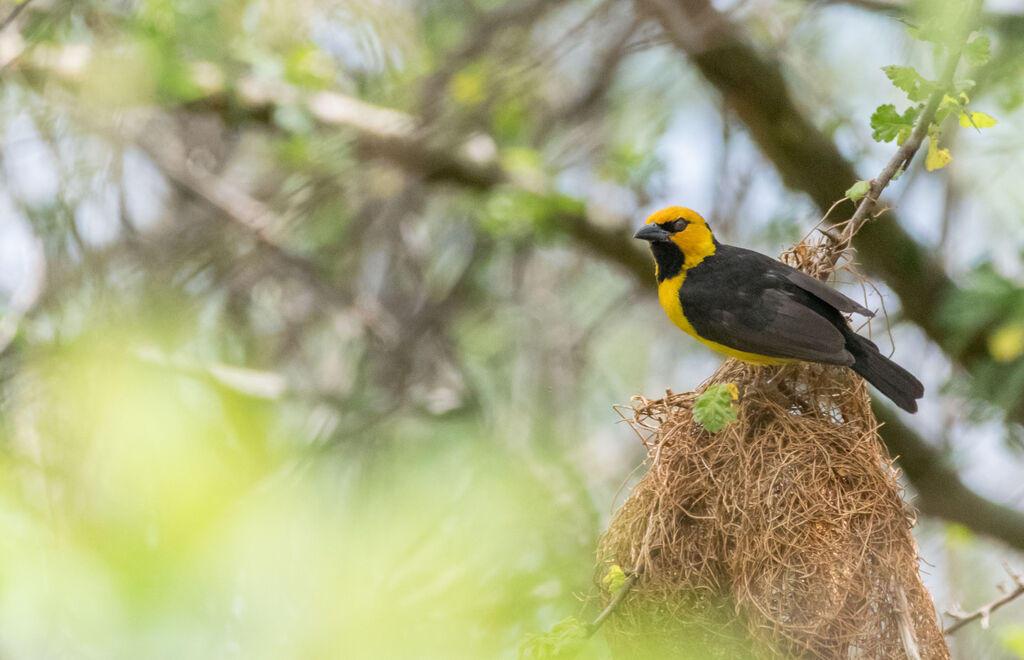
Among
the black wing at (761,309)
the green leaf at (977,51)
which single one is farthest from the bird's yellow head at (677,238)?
the green leaf at (977,51)

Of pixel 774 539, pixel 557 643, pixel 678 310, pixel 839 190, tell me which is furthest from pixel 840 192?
pixel 557 643

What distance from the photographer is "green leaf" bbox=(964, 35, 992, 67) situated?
1.83 metres

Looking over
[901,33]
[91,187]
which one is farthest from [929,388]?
[91,187]

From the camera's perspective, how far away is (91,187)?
1969 millimetres

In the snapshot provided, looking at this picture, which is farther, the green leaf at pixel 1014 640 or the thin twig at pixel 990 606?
the thin twig at pixel 990 606

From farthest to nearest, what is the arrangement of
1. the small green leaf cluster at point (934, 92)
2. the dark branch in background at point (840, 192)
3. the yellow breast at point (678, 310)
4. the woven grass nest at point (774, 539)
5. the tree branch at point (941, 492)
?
the tree branch at point (941, 492) → the dark branch in background at point (840, 192) → the yellow breast at point (678, 310) → the woven grass nest at point (774, 539) → the small green leaf cluster at point (934, 92)

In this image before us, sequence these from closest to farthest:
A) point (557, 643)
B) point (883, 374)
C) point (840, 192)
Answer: point (557, 643) < point (883, 374) < point (840, 192)

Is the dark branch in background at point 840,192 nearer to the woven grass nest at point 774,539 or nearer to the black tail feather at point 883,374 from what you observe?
the black tail feather at point 883,374

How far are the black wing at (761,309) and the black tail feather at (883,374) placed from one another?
2.7 inches

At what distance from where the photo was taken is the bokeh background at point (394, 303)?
1.11m

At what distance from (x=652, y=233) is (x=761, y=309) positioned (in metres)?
0.68

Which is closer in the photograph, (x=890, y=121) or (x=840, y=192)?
(x=890, y=121)

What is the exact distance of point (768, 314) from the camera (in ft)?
7.90

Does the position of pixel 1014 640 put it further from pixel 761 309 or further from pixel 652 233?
pixel 652 233
